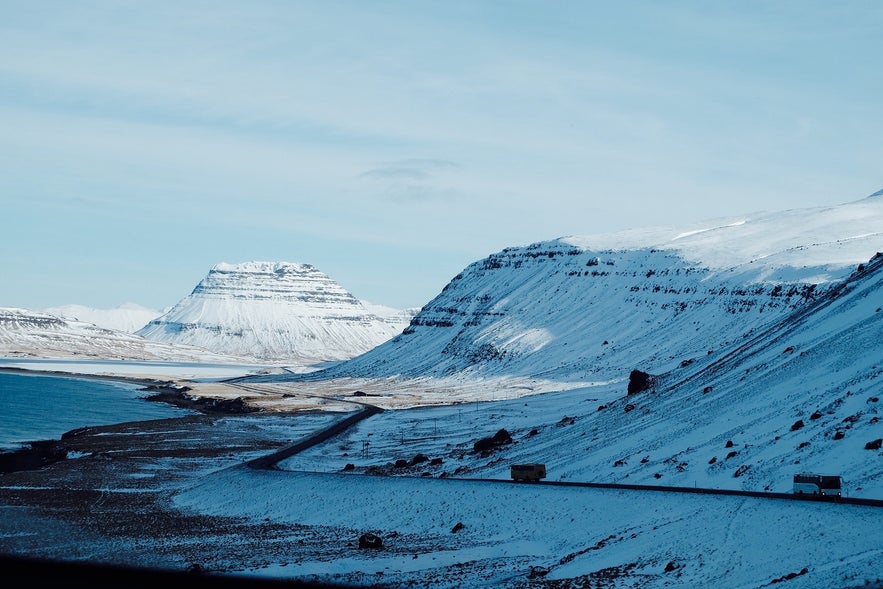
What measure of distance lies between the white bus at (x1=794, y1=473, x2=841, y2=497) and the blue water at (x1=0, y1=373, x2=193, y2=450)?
70590 mm

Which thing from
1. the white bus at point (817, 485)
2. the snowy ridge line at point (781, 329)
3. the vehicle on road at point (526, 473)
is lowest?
the vehicle on road at point (526, 473)

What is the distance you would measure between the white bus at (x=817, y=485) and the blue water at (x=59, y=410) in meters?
70.6

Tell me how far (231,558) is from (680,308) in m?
152

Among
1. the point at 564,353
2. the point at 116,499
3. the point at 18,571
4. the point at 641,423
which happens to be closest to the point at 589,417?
the point at 641,423

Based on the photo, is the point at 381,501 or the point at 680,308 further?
the point at 680,308

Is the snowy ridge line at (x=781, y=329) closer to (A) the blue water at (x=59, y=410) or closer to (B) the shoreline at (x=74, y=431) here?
(B) the shoreline at (x=74, y=431)

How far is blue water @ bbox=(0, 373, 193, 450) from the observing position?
362 ft

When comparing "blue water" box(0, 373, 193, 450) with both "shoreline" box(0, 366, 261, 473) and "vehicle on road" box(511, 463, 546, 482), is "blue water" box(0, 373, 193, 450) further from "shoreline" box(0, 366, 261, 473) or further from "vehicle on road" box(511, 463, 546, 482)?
"vehicle on road" box(511, 463, 546, 482)

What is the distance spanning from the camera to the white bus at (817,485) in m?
44.2

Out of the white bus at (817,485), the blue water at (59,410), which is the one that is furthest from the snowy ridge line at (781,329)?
the blue water at (59,410)

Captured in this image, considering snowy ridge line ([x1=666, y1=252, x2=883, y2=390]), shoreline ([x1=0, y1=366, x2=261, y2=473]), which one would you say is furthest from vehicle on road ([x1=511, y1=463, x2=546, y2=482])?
shoreline ([x1=0, y1=366, x2=261, y2=473])

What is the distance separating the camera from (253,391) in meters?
191

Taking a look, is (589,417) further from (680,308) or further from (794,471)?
(680,308)

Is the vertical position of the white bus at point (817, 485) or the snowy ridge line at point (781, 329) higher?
the snowy ridge line at point (781, 329)
